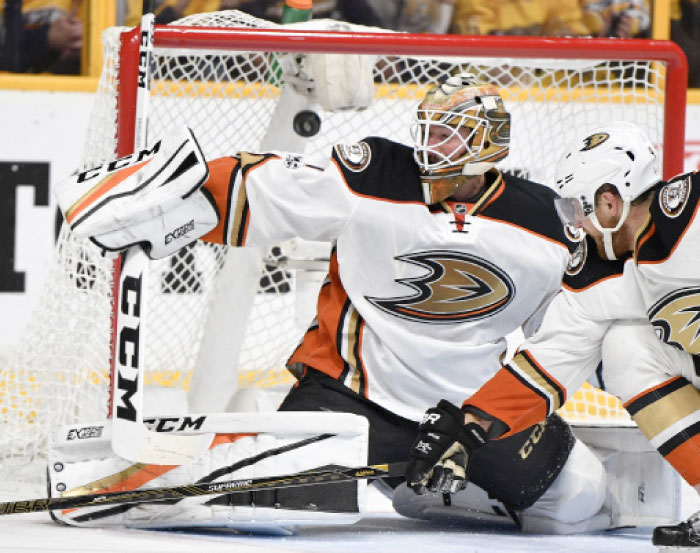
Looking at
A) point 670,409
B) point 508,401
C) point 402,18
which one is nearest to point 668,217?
point 670,409

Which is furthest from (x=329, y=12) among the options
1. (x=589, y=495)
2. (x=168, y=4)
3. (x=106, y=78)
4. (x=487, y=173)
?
(x=589, y=495)

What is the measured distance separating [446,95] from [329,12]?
7.63 ft

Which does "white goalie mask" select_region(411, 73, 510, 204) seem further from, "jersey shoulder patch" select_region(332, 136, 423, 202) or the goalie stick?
the goalie stick

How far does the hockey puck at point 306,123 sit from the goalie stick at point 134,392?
0.89 m

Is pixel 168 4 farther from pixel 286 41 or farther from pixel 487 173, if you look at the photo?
pixel 487 173

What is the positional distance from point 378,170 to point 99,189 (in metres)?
0.53

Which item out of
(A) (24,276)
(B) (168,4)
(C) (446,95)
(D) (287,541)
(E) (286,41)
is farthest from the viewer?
(B) (168,4)

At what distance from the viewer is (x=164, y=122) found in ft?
12.0

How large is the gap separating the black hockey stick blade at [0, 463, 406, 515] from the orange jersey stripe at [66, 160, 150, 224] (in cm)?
51

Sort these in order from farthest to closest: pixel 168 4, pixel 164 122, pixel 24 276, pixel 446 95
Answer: pixel 168 4 < pixel 24 276 < pixel 164 122 < pixel 446 95

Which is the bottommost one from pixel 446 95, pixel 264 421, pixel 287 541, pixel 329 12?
→ pixel 287 541

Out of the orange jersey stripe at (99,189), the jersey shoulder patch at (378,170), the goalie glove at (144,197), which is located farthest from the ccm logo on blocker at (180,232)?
the jersey shoulder patch at (378,170)

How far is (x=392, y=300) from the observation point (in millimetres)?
2602

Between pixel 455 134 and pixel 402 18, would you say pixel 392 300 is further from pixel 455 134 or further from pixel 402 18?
pixel 402 18
